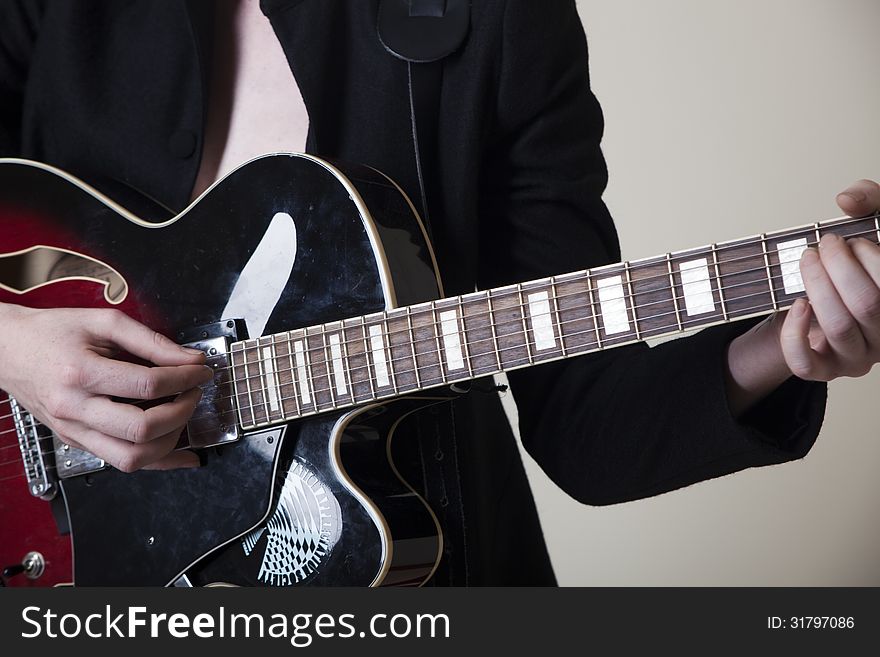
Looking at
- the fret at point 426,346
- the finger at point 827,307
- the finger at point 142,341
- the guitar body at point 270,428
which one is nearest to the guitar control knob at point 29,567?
the guitar body at point 270,428

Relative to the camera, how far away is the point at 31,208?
3.37ft

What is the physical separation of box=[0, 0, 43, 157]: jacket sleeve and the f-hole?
224 millimetres

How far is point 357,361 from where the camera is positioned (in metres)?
0.84

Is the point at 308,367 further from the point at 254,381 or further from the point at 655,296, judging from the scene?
the point at 655,296

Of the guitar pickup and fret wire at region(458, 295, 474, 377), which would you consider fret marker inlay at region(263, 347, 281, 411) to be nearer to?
the guitar pickup

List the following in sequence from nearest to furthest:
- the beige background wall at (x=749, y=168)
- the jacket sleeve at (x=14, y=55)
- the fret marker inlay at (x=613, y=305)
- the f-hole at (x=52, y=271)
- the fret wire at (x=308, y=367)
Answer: the fret marker inlay at (x=613, y=305), the fret wire at (x=308, y=367), the f-hole at (x=52, y=271), the jacket sleeve at (x=14, y=55), the beige background wall at (x=749, y=168)

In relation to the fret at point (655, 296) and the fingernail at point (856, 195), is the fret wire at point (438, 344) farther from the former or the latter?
the fingernail at point (856, 195)

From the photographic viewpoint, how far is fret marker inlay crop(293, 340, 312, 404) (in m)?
0.86

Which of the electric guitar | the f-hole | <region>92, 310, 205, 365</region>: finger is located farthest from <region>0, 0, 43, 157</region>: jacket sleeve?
<region>92, 310, 205, 365</region>: finger

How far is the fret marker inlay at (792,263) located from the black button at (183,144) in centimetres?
68

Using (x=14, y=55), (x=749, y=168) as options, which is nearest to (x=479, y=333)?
(x=14, y=55)

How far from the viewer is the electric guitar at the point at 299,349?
2.60 feet

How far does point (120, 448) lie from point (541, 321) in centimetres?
42
